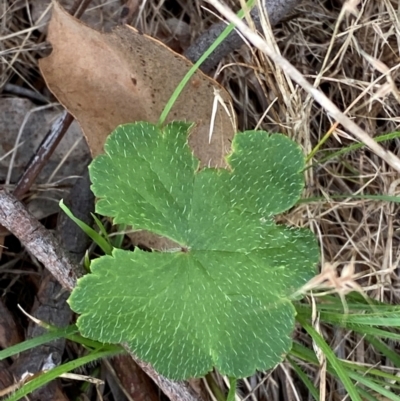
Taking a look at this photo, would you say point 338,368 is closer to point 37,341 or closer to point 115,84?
point 37,341

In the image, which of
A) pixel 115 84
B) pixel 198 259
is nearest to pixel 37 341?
pixel 198 259

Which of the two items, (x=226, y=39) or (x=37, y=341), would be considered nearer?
(x=37, y=341)

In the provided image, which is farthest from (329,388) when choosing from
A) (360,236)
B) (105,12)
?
(105,12)

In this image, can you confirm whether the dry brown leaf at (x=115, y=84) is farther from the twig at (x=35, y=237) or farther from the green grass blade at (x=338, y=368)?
the green grass blade at (x=338, y=368)

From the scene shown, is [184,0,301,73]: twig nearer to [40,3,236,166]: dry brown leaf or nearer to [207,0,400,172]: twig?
[40,3,236,166]: dry brown leaf

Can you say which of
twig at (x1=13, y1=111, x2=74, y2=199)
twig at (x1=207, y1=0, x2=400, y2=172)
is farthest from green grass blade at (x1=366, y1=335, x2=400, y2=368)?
twig at (x1=13, y1=111, x2=74, y2=199)

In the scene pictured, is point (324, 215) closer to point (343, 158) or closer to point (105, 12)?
point (343, 158)

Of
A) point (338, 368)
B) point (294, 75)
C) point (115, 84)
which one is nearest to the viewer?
point (294, 75)
